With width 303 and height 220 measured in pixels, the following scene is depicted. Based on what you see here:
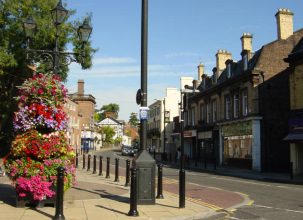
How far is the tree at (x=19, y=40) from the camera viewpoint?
22.1m

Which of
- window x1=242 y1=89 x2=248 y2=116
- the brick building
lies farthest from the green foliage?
window x1=242 y1=89 x2=248 y2=116

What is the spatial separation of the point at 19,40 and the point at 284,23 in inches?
898

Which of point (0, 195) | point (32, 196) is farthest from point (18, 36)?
point (32, 196)

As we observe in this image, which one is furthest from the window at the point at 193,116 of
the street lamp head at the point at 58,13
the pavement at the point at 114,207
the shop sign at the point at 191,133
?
the street lamp head at the point at 58,13

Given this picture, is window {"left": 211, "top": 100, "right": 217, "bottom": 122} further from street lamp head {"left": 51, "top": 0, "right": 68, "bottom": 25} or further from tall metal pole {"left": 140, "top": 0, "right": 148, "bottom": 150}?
tall metal pole {"left": 140, "top": 0, "right": 148, "bottom": 150}

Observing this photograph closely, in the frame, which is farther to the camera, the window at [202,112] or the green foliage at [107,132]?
the green foliage at [107,132]

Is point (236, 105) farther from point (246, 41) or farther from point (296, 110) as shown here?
point (296, 110)

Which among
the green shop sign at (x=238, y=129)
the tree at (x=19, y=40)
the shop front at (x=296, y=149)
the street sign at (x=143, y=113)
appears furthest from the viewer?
the green shop sign at (x=238, y=129)

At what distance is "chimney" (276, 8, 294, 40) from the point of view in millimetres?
36094

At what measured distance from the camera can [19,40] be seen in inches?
890

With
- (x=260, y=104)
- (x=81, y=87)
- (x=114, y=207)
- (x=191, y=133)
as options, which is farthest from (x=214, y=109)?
(x=81, y=87)

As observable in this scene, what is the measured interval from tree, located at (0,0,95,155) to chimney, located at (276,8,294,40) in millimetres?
18676

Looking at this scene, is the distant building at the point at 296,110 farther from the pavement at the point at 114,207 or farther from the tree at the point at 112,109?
the tree at the point at 112,109

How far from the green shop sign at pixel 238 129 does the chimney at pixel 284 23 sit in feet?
25.6
